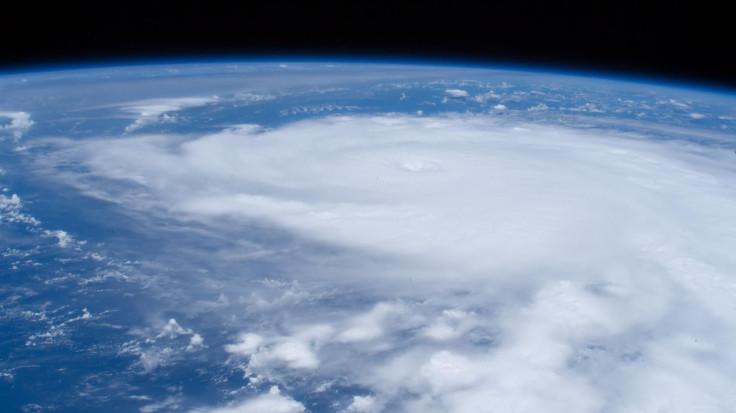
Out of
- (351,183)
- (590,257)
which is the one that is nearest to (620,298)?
(590,257)

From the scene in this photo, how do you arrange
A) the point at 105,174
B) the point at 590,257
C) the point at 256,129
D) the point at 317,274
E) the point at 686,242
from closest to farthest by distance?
the point at 317,274 < the point at 590,257 < the point at 686,242 < the point at 105,174 < the point at 256,129


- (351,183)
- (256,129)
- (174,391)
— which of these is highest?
(256,129)

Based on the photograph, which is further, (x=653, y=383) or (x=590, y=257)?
(x=590, y=257)

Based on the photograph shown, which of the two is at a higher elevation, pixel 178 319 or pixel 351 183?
pixel 351 183

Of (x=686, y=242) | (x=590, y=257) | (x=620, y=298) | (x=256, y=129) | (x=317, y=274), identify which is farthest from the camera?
(x=256, y=129)

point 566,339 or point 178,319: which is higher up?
point 178,319

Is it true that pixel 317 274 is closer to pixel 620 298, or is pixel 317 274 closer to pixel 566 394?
pixel 566 394

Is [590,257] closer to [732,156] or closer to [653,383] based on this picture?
[653,383]

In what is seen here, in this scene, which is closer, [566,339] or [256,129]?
[566,339]

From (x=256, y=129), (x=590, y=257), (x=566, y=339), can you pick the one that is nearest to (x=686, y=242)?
(x=590, y=257)
